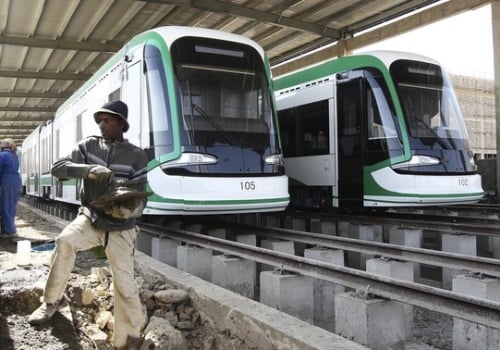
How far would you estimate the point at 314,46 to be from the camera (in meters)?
19.1

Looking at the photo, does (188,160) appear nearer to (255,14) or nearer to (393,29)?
(255,14)

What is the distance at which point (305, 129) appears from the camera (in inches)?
398

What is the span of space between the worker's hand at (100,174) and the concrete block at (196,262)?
8.67 ft

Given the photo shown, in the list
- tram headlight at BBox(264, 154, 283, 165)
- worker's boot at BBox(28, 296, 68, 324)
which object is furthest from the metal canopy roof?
worker's boot at BBox(28, 296, 68, 324)

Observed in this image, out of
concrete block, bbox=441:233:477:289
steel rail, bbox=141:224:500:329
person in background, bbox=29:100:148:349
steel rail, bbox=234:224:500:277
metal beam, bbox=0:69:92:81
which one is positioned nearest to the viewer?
steel rail, bbox=141:224:500:329

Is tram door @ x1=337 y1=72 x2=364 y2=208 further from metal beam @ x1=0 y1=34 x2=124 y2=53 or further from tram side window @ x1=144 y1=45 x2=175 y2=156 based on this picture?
metal beam @ x1=0 y1=34 x2=124 y2=53

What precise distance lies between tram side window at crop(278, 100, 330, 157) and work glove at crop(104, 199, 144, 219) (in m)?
6.35

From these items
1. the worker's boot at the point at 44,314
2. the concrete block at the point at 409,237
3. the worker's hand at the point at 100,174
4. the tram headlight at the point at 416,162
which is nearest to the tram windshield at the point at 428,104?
the tram headlight at the point at 416,162

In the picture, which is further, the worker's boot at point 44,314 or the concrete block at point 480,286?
the concrete block at point 480,286

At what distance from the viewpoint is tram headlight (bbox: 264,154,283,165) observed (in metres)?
7.46

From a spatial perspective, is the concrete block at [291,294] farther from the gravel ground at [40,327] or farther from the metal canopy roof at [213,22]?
the metal canopy roof at [213,22]

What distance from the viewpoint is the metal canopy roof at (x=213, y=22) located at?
14.6 metres

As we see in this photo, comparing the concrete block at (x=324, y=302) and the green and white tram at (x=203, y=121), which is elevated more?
the green and white tram at (x=203, y=121)

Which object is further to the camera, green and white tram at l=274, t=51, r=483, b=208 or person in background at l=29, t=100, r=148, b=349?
green and white tram at l=274, t=51, r=483, b=208
